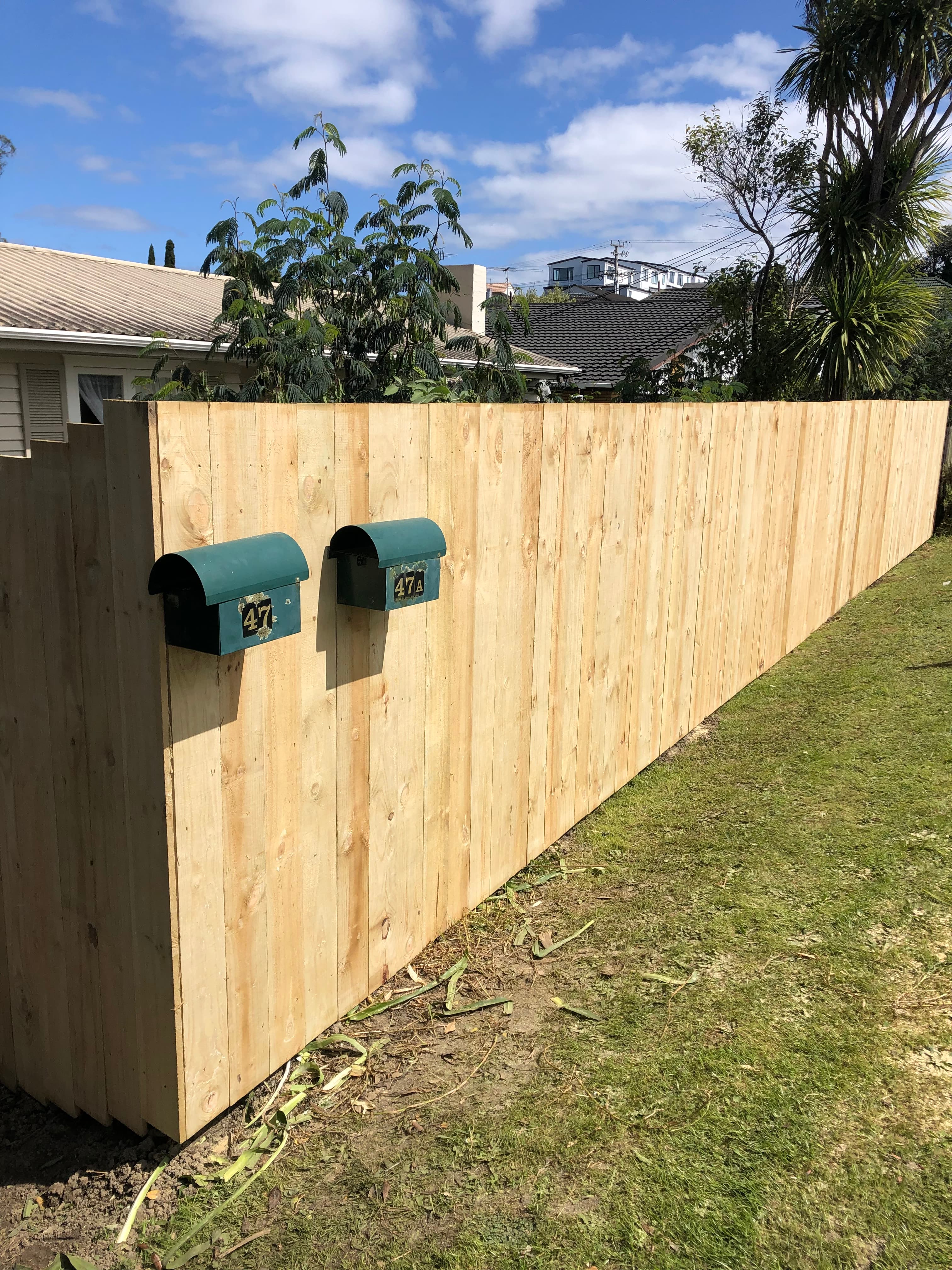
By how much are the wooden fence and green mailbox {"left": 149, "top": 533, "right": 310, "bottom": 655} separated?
2.2 inches

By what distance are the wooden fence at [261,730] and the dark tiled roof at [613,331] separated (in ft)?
49.7

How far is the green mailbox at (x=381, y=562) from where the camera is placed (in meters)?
2.57

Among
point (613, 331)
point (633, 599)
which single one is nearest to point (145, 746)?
point (633, 599)

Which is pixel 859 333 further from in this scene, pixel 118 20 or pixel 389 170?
pixel 118 20

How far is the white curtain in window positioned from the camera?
37.0ft

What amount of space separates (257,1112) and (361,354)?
23.0ft

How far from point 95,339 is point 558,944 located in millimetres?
8971

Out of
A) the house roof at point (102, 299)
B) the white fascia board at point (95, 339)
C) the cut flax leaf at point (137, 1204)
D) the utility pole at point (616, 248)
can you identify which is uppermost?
the utility pole at point (616, 248)

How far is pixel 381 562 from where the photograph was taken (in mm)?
2564

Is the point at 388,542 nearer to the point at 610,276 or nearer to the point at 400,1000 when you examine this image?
the point at 400,1000

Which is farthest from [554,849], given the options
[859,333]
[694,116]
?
[694,116]

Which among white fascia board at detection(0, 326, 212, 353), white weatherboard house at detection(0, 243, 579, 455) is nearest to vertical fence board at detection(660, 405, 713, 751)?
white weatherboard house at detection(0, 243, 579, 455)

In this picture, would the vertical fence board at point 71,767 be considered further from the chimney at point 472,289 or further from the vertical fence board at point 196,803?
the chimney at point 472,289

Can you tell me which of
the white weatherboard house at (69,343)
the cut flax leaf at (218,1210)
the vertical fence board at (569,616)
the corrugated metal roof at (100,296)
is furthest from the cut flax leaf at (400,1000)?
the corrugated metal roof at (100,296)
